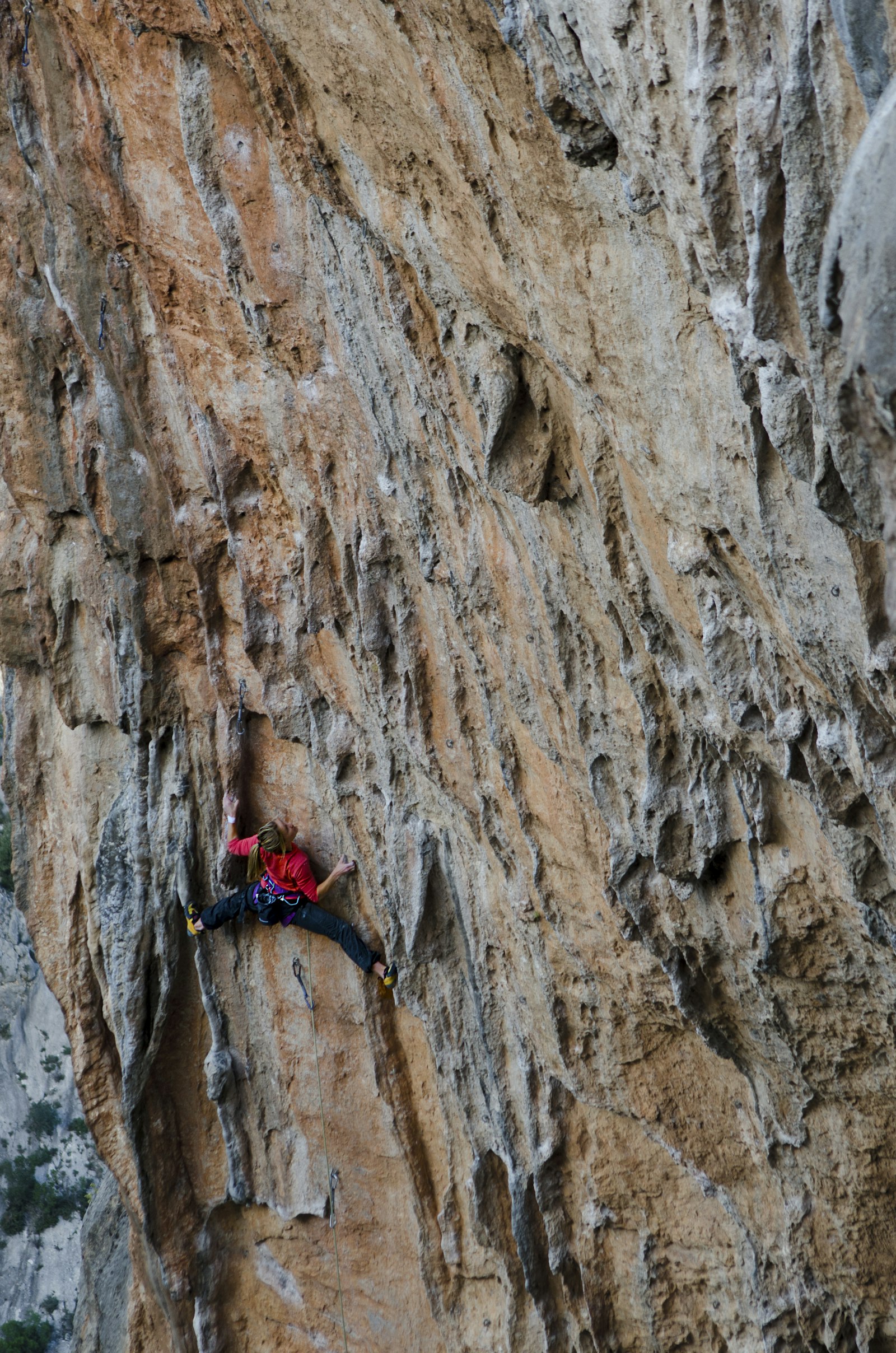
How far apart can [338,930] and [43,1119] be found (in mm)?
18058

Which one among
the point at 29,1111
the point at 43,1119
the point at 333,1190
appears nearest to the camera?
the point at 333,1190

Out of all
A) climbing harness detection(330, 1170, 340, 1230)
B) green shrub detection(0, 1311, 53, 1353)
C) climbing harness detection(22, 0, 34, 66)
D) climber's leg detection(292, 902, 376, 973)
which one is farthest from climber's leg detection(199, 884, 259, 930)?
green shrub detection(0, 1311, 53, 1353)

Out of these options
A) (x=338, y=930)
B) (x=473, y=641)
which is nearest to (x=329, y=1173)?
(x=338, y=930)

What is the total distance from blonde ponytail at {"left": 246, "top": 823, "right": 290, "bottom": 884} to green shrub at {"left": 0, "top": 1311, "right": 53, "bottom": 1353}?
16752mm

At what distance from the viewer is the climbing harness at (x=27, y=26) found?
21.4 feet

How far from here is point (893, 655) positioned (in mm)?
3416

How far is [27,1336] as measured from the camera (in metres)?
20.3

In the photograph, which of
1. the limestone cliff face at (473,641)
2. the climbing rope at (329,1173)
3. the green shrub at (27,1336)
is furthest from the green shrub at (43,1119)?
the climbing rope at (329,1173)

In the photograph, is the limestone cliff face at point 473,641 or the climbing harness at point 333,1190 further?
the climbing harness at point 333,1190

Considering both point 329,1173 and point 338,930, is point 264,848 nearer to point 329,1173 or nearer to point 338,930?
point 338,930

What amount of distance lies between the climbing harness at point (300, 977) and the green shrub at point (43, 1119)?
55.7 ft

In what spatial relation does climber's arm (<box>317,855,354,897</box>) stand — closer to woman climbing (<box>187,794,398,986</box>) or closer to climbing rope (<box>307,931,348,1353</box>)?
woman climbing (<box>187,794,398,986</box>)

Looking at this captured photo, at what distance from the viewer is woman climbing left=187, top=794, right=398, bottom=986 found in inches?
307

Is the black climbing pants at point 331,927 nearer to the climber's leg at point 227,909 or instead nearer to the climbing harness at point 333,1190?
the climber's leg at point 227,909
